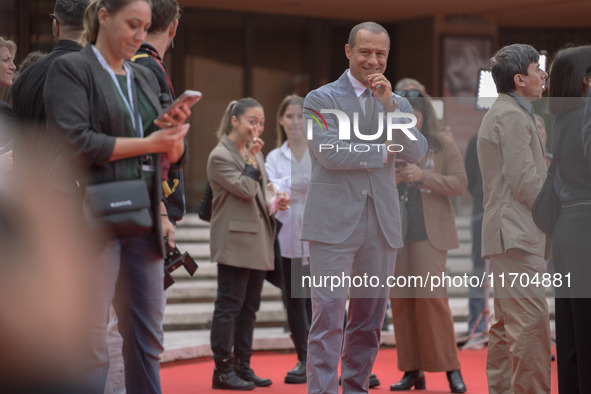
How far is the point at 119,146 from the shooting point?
3.02 metres

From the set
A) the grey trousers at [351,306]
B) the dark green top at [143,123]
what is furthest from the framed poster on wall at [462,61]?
the dark green top at [143,123]

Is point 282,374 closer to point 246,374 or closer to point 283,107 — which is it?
point 246,374

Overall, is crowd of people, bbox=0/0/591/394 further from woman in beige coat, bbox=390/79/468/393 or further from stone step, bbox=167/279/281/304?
stone step, bbox=167/279/281/304

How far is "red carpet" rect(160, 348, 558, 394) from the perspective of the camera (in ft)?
17.9

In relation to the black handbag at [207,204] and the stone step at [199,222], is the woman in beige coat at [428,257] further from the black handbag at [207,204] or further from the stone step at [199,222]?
the stone step at [199,222]

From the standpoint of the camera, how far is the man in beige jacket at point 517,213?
13.3ft

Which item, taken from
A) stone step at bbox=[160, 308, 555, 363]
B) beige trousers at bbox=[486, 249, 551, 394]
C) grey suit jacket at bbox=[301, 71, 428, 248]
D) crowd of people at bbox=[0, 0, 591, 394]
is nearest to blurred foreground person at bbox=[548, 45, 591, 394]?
crowd of people at bbox=[0, 0, 591, 394]

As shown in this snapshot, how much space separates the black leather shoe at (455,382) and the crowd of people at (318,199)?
1 cm

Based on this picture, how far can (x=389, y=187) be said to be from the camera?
13.7ft

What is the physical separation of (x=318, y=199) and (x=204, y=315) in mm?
3496

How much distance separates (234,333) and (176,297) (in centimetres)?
225

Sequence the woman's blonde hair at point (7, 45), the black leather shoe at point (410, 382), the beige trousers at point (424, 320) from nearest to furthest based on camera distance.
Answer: the woman's blonde hair at point (7, 45)
the beige trousers at point (424, 320)
the black leather shoe at point (410, 382)

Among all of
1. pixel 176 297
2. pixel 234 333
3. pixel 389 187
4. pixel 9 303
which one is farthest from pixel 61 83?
pixel 176 297

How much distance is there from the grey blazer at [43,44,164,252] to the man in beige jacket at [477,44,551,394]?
6.38 feet
